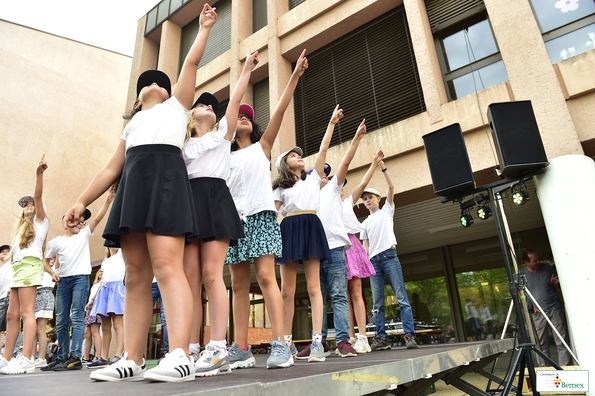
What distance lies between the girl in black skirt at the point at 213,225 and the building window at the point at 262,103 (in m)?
7.08

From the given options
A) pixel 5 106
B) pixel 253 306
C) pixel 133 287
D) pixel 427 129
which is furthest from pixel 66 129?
pixel 133 287

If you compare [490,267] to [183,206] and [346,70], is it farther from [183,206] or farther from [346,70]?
[183,206]

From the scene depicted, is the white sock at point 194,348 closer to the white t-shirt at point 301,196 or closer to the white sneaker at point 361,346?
the white t-shirt at point 301,196

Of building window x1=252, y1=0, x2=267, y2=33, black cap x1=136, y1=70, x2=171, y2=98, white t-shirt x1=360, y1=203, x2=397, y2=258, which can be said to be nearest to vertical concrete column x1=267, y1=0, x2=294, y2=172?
building window x1=252, y1=0, x2=267, y2=33

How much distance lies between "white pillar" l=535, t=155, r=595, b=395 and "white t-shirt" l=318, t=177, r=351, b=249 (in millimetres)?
2995

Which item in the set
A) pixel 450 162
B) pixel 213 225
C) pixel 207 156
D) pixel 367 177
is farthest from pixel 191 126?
pixel 450 162

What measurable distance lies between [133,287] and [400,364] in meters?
1.49

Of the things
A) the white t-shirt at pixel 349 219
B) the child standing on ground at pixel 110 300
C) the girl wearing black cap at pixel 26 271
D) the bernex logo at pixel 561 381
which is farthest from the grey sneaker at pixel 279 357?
the child standing on ground at pixel 110 300

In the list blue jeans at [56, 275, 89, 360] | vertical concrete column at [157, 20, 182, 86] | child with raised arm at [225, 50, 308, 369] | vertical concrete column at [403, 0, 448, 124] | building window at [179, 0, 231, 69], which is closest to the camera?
child with raised arm at [225, 50, 308, 369]

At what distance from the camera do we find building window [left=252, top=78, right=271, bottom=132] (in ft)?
31.3

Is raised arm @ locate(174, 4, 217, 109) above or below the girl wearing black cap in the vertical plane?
above

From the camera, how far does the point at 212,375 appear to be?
1.83 m

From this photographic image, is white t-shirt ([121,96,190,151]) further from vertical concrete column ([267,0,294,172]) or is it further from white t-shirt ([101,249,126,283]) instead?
vertical concrete column ([267,0,294,172])

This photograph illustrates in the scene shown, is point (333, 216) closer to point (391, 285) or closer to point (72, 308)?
point (391, 285)
